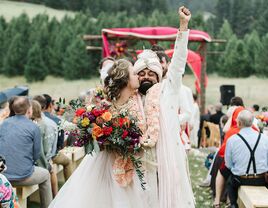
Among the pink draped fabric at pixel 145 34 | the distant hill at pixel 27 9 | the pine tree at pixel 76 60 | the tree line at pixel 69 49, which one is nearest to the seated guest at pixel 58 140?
the pink draped fabric at pixel 145 34

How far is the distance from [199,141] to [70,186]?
1402 cm

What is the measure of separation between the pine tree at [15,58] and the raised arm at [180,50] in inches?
1789

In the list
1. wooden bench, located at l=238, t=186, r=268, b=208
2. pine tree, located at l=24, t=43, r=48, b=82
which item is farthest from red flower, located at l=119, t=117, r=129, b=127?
pine tree, located at l=24, t=43, r=48, b=82

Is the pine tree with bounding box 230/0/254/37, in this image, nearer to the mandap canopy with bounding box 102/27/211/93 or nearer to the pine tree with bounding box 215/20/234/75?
the pine tree with bounding box 215/20/234/75

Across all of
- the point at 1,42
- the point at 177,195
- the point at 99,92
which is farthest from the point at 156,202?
the point at 1,42

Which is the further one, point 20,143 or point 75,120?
point 20,143

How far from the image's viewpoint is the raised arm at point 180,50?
14.3 ft

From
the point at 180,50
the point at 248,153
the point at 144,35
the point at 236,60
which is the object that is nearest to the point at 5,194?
the point at 180,50

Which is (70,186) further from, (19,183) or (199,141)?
(199,141)

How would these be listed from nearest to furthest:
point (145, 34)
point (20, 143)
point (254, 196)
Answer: point (20, 143)
point (254, 196)
point (145, 34)

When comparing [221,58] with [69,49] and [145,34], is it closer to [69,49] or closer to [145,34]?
[69,49]

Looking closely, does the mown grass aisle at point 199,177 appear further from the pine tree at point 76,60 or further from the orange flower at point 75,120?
the pine tree at point 76,60

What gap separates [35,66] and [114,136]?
44.1 m

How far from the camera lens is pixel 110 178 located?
446 cm
